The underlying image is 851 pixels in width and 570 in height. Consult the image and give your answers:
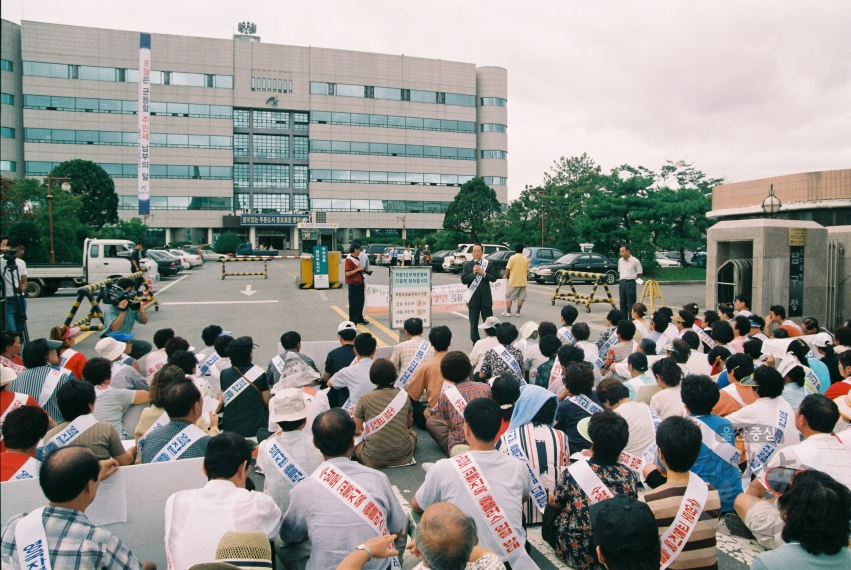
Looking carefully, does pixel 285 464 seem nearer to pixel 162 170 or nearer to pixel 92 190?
pixel 92 190

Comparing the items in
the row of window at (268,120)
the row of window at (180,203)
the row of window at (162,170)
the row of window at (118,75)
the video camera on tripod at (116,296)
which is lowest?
the video camera on tripod at (116,296)

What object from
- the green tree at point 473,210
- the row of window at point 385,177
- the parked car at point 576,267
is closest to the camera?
the parked car at point 576,267

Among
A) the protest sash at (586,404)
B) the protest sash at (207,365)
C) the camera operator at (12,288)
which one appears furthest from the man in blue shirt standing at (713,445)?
the camera operator at (12,288)

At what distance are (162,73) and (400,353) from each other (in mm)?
72949

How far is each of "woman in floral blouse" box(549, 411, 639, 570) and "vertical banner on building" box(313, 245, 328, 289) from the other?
20.8 metres

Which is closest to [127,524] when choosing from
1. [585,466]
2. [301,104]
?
[585,466]

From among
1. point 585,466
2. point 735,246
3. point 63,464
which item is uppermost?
point 735,246

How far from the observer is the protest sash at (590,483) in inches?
141

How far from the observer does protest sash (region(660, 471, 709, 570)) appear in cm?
322

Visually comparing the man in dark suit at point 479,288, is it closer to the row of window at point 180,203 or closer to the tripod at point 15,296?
the tripod at point 15,296

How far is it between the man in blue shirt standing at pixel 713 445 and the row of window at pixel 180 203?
72.8 metres

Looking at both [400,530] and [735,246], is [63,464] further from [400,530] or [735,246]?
[735,246]

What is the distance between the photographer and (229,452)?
3.22 m

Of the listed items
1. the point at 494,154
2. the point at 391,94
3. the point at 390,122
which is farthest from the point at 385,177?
the point at 494,154
